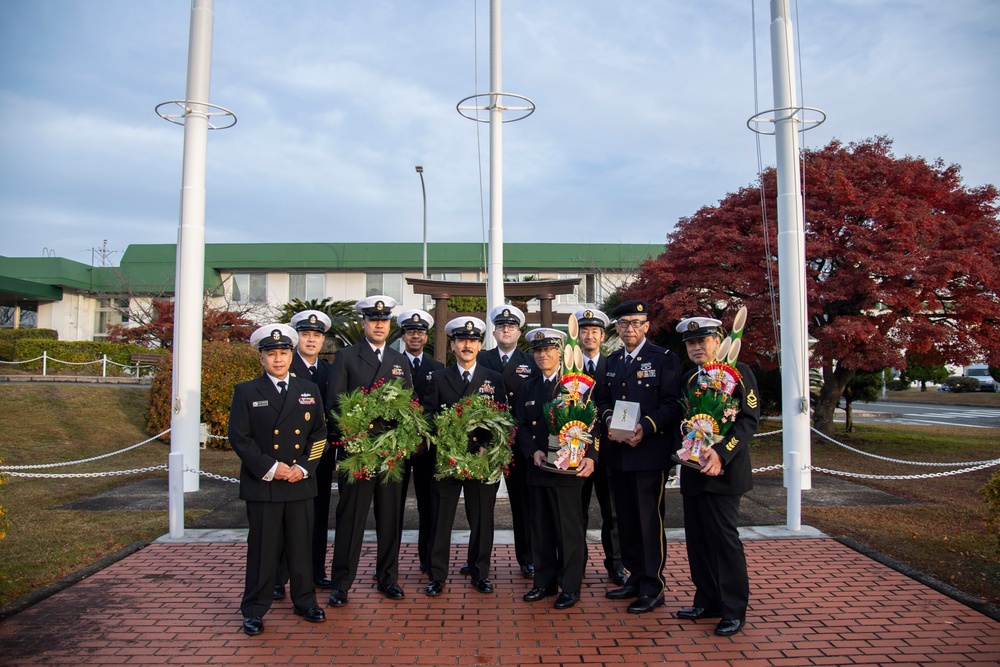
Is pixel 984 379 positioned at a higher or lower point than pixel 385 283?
lower

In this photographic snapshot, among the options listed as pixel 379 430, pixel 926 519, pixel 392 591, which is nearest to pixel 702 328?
pixel 379 430

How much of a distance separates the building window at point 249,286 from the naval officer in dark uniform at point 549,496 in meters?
28.4

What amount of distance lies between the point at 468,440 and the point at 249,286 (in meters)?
29.1

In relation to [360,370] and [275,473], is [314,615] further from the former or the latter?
[360,370]

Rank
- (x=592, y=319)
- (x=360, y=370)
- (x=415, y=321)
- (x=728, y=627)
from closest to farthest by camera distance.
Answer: (x=728, y=627) < (x=360, y=370) < (x=592, y=319) < (x=415, y=321)

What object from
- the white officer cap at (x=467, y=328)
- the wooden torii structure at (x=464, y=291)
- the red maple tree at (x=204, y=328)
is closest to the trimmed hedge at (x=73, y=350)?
the red maple tree at (x=204, y=328)

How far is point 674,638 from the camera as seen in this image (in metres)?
4.43

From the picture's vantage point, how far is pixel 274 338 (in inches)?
190

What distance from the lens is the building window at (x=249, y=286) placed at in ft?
104

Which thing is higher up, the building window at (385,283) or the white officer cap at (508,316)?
the building window at (385,283)

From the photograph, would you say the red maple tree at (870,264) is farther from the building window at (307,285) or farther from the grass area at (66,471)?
the building window at (307,285)

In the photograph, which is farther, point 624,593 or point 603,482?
point 603,482

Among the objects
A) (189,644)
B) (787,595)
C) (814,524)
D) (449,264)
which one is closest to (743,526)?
(814,524)

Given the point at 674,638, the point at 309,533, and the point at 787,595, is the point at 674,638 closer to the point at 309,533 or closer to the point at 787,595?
the point at 787,595
